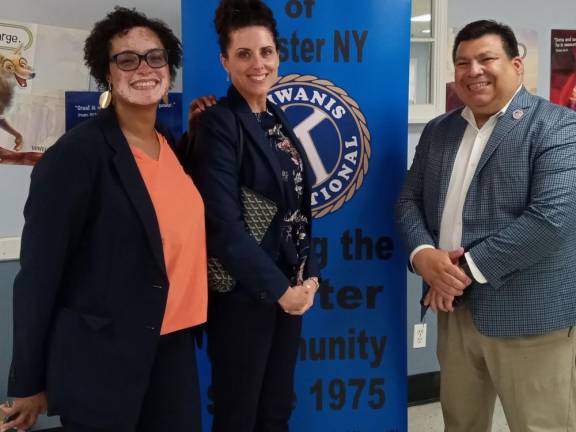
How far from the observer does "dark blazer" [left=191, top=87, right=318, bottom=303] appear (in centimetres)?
137

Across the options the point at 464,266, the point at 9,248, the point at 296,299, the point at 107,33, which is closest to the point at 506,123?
the point at 464,266

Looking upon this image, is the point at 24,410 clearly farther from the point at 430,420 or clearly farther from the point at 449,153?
the point at 430,420

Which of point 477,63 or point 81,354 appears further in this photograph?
point 477,63

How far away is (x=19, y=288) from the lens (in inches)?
44.9

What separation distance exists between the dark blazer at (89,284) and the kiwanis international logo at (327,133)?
0.86m

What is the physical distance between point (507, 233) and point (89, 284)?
3.67ft

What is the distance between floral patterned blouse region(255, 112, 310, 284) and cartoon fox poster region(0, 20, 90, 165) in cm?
102

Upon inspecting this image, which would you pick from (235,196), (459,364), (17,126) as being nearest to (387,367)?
(459,364)

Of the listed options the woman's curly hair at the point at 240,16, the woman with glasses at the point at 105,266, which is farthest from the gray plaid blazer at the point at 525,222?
the woman with glasses at the point at 105,266

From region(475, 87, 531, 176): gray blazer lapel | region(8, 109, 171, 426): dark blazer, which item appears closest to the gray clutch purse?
region(8, 109, 171, 426): dark blazer

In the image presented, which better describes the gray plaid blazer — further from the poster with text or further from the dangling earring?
the poster with text

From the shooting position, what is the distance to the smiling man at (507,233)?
155 centimetres

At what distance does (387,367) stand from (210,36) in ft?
4.50

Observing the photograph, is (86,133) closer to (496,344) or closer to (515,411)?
(496,344)
